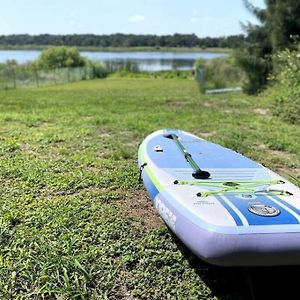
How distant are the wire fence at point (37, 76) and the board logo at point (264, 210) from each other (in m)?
18.2

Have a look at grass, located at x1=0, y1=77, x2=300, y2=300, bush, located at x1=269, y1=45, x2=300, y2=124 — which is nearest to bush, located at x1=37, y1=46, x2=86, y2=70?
bush, located at x1=269, y1=45, x2=300, y2=124

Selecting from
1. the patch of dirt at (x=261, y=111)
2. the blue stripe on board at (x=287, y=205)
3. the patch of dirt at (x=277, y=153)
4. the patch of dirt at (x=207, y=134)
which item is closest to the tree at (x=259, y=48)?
the patch of dirt at (x=261, y=111)

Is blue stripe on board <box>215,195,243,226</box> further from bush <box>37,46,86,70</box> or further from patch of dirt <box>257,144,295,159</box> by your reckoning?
bush <box>37,46,86,70</box>

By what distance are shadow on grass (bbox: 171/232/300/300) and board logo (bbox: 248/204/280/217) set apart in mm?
340

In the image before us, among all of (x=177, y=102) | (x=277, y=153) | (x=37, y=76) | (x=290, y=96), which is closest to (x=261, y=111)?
(x=290, y=96)

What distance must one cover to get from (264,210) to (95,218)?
1.38 m

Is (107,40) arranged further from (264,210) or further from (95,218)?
(264,210)

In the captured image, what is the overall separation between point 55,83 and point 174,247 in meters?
22.1

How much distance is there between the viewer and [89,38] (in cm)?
7875

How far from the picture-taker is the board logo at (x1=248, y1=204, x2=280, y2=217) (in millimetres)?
2443

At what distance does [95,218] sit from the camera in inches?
129

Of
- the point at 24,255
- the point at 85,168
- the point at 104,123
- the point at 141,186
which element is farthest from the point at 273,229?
the point at 104,123

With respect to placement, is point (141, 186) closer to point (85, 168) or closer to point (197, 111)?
point (85, 168)

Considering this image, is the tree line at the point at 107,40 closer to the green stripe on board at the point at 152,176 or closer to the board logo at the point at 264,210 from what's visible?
the green stripe on board at the point at 152,176
